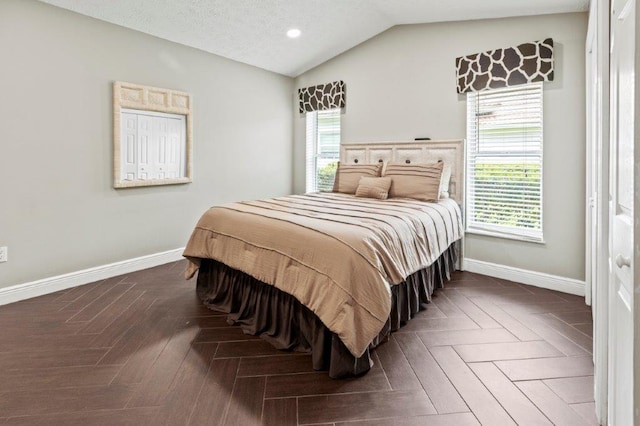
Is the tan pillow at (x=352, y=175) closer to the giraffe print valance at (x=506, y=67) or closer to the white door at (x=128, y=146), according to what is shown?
the giraffe print valance at (x=506, y=67)

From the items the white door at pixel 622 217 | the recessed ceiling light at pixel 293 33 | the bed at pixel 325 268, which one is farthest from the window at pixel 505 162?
the white door at pixel 622 217

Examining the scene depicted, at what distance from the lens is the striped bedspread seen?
1969mm

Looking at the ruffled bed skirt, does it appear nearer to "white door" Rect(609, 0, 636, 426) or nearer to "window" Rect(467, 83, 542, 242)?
"window" Rect(467, 83, 542, 242)

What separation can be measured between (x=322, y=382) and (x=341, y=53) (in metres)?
4.34

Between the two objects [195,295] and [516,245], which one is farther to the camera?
[516,245]

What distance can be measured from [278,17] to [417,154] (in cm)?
213

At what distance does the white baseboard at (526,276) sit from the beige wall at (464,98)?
0.05 meters

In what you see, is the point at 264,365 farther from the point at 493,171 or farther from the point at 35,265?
the point at 493,171

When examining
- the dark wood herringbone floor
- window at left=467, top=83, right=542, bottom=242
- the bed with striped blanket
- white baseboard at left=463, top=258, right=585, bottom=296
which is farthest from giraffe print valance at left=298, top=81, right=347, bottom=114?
the dark wood herringbone floor

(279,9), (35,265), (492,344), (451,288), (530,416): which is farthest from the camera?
(279,9)

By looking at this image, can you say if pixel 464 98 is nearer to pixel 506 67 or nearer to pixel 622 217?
pixel 506 67

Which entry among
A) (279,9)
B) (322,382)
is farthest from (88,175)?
(322,382)

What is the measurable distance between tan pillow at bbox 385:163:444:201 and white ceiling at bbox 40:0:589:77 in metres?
1.58

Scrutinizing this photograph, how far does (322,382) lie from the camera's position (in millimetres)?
1945
